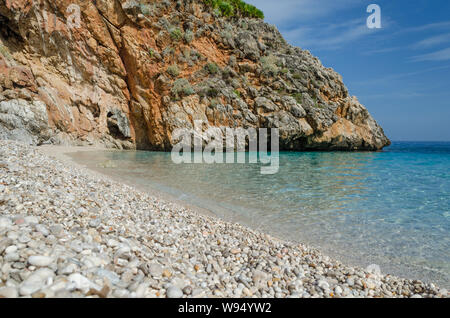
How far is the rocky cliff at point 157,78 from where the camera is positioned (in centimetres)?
2202

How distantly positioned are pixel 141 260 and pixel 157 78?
26.5m

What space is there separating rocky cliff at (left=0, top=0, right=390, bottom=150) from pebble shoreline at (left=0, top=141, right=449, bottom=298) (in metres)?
20.4

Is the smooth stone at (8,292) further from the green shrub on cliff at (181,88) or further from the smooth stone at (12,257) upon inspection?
the green shrub on cliff at (181,88)

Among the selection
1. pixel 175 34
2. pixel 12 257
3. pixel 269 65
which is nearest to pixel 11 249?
pixel 12 257

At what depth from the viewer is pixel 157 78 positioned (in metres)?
26.4

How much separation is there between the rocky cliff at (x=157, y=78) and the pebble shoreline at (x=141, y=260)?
2036 cm

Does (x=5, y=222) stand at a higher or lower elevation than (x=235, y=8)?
lower

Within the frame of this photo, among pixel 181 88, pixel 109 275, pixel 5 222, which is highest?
pixel 181 88

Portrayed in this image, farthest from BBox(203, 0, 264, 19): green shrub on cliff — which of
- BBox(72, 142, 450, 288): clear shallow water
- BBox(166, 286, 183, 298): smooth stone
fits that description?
BBox(166, 286, 183, 298): smooth stone

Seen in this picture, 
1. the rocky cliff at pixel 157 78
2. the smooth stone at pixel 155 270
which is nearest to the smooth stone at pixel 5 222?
the smooth stone at pixel 155 270

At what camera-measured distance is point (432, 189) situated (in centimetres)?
1004

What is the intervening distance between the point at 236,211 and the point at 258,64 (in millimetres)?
26820

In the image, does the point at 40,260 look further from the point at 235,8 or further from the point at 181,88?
the point at 235,8

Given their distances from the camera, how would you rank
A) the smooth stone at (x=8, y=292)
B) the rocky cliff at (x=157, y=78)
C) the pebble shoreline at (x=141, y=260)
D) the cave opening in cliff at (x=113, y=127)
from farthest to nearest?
the cave opening in cliff at (x=113, y=127)
the rocky cliff at (x=157, y=78)
the pebble shoreline at (x=141, y=260)
the smooth stone at (x=8, y=292)
